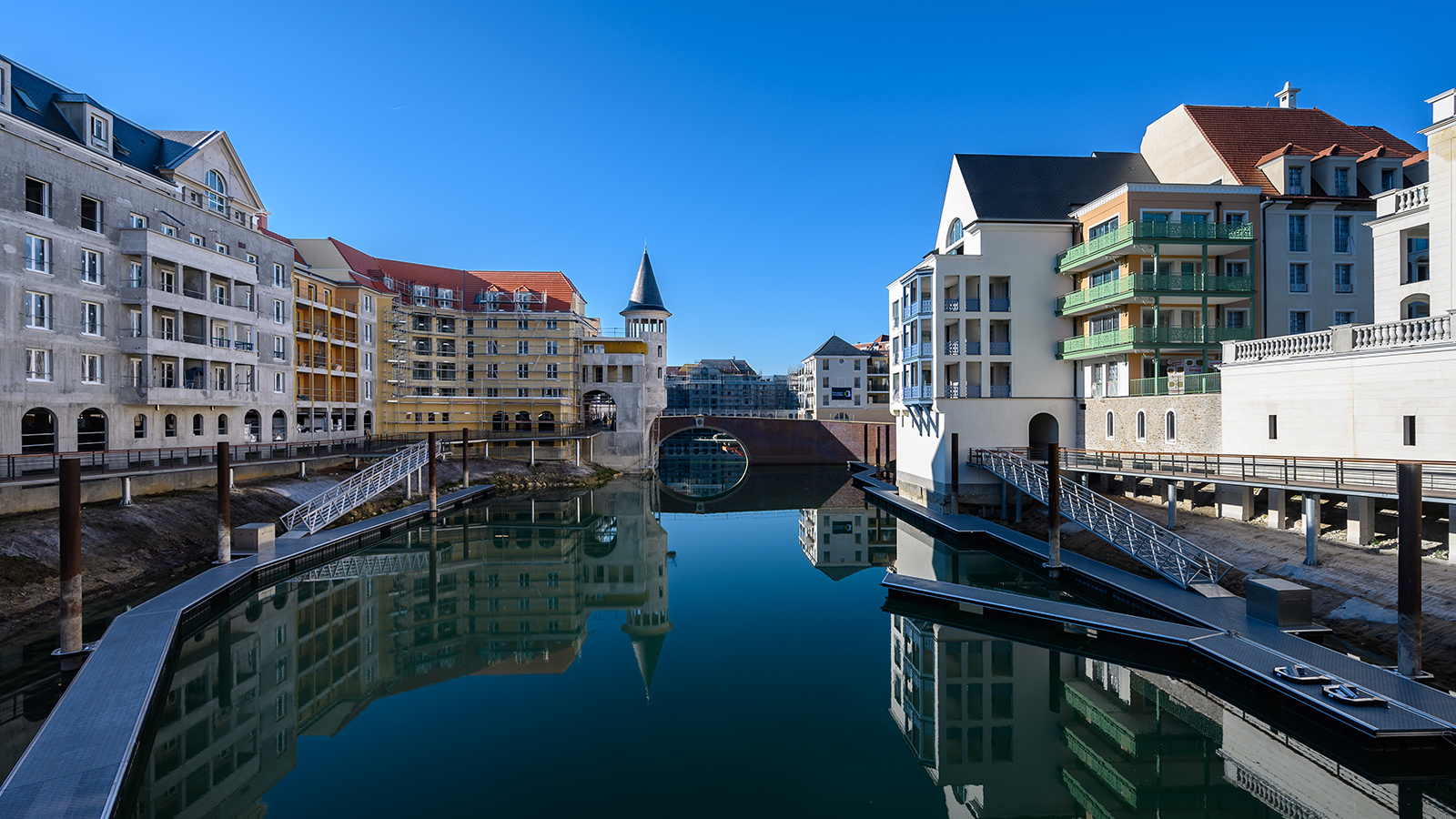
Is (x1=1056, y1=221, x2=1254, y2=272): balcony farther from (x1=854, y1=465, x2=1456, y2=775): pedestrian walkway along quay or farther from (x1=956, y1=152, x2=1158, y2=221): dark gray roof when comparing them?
(x1=854, y1=465, x2=1456, y2=775): pedestrian walkway along quay

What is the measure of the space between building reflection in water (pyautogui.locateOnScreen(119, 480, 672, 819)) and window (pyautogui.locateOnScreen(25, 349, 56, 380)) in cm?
1260

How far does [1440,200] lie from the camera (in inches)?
834

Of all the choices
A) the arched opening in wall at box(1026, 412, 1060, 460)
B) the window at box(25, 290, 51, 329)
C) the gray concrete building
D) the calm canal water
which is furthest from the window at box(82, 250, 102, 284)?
the arched opening in wall at box(1026, 412, 1060, 460)

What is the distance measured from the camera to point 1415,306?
24.1 m

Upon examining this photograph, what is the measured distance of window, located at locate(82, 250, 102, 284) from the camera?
27.9m

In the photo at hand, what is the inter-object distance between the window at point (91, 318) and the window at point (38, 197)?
3602 mm

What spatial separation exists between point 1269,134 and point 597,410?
5802 cm

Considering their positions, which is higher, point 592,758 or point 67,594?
point 67,594

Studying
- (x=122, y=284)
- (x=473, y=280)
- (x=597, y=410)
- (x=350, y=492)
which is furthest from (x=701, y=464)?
(x=122, y=284)

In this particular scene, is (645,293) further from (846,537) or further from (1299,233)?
(1299,233)

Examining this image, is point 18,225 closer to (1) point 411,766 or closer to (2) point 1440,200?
(1) point 411,766

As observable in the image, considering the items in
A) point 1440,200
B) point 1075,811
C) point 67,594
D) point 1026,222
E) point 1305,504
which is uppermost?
point 1026,222

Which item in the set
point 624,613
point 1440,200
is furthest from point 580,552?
point 1440,200

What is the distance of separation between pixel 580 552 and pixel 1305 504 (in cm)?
2601
